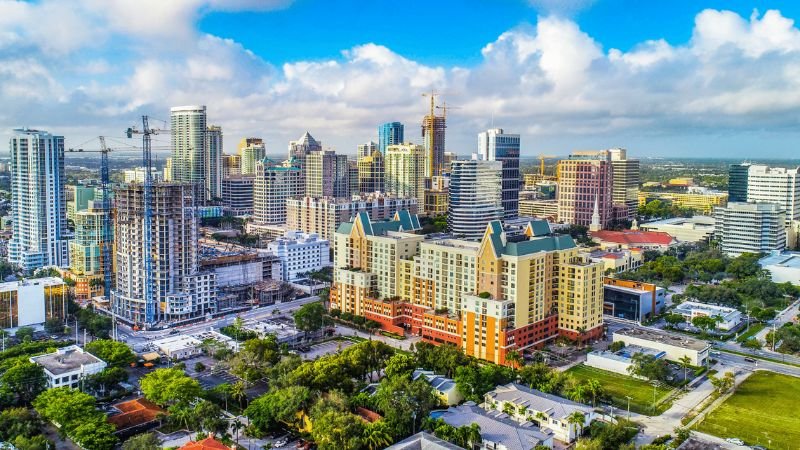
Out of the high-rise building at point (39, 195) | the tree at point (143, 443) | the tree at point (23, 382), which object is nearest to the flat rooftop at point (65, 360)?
the tree at point (23, 382)

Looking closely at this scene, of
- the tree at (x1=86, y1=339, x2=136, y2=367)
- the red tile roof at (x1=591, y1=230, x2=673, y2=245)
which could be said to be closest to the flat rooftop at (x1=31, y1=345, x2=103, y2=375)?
the tree at (x1=86, y1=339, x2=136, y2=367)

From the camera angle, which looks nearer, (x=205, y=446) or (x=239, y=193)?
(x=205, y=446)

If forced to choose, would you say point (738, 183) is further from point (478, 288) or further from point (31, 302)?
point (31, 302)

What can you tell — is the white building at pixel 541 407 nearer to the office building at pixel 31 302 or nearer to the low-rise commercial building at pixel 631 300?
the low-rise commercial building at pixel 631 300

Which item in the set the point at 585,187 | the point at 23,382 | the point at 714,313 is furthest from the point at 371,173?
the point at 23,382

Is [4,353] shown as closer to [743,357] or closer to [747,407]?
[747,407]

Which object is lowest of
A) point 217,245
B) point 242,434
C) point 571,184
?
point 242,434

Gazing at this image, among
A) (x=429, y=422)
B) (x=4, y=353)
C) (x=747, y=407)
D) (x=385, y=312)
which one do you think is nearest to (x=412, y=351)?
(x=385, y=312)
